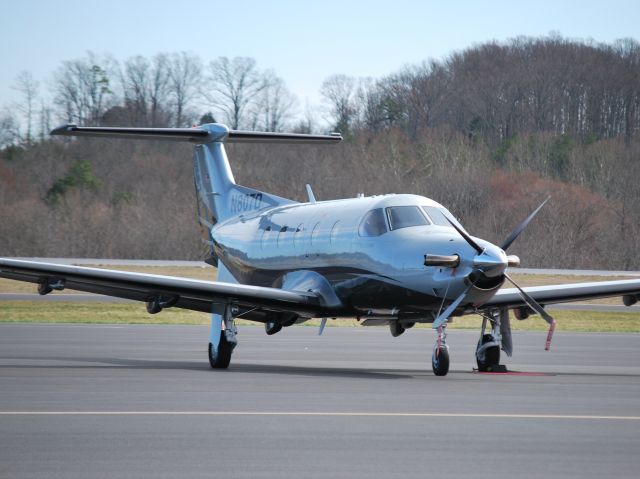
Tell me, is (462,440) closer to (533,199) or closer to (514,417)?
(514,417)

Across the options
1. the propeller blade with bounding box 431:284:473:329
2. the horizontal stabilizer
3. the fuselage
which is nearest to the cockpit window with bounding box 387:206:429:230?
the fuselage

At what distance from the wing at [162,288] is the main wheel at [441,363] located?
3.28m

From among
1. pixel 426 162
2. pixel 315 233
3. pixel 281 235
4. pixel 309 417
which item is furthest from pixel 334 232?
pixel 426 162

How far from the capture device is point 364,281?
1961 cm

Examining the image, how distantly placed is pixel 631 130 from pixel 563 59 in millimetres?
14133

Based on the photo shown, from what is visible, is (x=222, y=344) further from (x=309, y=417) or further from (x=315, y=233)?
(x=309, y=417)

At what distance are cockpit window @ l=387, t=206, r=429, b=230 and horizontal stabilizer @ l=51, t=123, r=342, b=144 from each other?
287 inches

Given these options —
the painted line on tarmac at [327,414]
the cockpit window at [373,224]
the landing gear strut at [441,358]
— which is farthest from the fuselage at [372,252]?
the painted line on tarmac at [327,414]

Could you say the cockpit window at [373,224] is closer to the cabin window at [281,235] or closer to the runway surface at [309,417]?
the runway surface at [309,417]

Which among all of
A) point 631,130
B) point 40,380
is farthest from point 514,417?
point 631,130

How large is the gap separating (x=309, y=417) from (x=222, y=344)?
787cm

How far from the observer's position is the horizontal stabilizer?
24844 millimetres

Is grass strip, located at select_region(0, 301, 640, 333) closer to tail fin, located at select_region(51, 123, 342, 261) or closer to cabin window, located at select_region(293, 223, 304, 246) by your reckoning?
tail fin, located at select_region(51, 123, 342, 261)

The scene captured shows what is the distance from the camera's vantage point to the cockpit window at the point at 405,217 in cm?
1925
